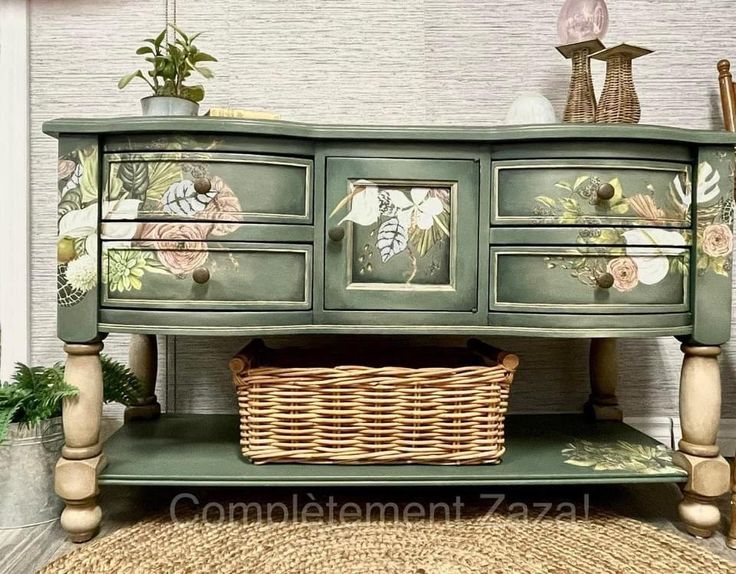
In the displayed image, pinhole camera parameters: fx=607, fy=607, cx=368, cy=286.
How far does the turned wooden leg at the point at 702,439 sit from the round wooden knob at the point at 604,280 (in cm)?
23

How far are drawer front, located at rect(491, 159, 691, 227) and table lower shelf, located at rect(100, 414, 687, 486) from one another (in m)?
0.49

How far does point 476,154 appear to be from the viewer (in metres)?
1.16

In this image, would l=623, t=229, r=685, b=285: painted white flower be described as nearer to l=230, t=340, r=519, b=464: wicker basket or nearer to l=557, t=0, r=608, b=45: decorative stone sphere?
l=230, t=340, r=519, b=464: wicker basket

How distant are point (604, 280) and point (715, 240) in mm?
248

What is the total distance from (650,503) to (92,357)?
4.03ft

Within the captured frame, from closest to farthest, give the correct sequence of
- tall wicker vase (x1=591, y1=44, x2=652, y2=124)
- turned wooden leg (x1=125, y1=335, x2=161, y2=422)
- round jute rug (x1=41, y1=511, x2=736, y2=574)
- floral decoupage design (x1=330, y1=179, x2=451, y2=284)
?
1. round jute rug (x1=41, y1=511, x2=736, y2=574)
2. floral decoupage design (x1=330, y1=179, x2=451, y2=284)
3. tall wicker vase (x1=591, y1=44, x2=652, y2=124)
4. turned wooden leg (x1=125, y1=335, x2=161, y2=422)

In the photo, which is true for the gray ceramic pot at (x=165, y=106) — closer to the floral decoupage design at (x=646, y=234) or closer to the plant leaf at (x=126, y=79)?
the plant leaf at (x=126, y=79)

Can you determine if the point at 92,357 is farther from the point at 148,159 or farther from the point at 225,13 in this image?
the point at 225,13

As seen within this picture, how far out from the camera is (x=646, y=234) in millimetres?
1150

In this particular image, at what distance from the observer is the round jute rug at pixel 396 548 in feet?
3.45

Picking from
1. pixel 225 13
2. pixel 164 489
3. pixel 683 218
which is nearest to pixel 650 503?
pixel 683 218

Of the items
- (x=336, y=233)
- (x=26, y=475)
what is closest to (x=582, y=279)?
(x=336, y=233)

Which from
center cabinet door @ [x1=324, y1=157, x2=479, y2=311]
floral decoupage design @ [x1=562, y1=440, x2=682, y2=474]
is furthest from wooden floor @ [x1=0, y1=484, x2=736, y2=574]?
center cabinet door @ [x1=324, y1=157, x2=479, y2=311]

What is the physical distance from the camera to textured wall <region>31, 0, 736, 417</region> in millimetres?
1598
